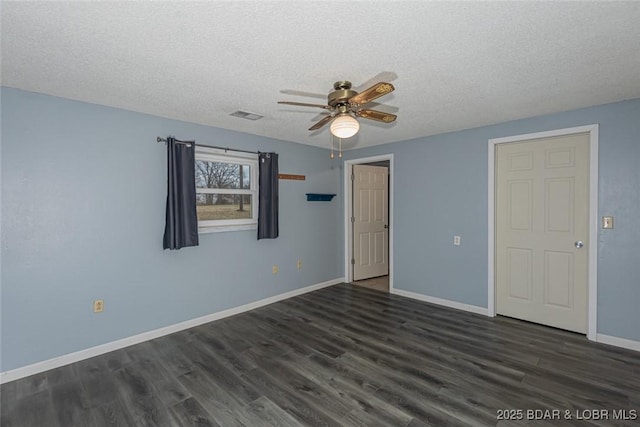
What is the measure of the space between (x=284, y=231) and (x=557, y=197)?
3.46 m

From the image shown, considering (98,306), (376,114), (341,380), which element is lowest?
(341,380)

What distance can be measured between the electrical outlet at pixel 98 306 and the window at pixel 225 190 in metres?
1.21

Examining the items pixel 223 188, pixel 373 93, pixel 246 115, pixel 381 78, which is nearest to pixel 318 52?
pixel 373 93

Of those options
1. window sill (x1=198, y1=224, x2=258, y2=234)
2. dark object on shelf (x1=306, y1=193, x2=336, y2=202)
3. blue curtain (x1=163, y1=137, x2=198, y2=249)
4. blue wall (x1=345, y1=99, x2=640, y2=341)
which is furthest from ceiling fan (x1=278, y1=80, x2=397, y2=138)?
dark object on shelf (x1=306, y1=193, x2=336, y2=202)

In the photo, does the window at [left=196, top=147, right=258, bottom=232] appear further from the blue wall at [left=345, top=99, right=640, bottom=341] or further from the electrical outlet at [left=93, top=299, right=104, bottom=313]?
the blue wall at [left=345, top=99, right=640, bottom=341]

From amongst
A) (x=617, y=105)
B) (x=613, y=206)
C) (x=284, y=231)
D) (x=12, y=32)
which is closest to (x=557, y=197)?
(x=613, y=206)

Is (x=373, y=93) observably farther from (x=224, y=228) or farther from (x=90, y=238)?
(x=90, y=238)

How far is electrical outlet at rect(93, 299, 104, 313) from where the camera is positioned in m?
2.98

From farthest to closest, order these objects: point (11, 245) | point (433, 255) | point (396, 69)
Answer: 1. point (433, 255)
2. point (11, 245)
3. point (396, 69)

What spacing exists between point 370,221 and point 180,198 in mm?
3483

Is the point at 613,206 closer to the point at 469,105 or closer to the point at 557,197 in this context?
the point at 557,197

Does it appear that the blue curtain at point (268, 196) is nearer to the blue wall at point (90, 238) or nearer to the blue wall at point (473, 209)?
the blue wall at point (90, 238)

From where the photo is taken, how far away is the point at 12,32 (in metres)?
1.76

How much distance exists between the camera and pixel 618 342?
Answer: 9.97ft
